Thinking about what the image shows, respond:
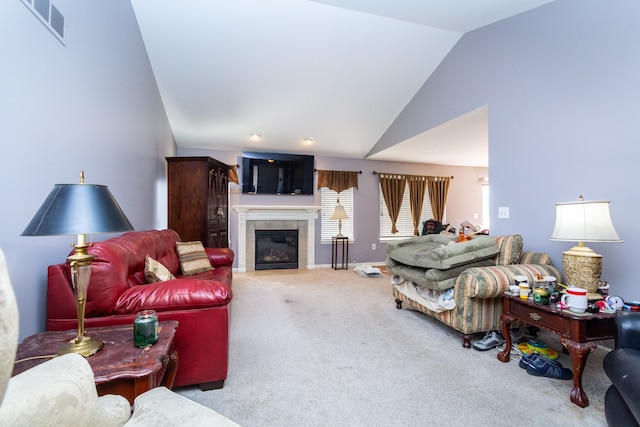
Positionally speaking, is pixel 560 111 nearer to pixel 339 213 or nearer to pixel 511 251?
pixel 511 251

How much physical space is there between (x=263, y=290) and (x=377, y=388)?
8.47 feet

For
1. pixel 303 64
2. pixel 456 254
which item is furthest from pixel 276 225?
pixel 456 254

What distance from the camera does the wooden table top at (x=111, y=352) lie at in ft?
3.54

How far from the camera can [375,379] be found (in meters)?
1.91

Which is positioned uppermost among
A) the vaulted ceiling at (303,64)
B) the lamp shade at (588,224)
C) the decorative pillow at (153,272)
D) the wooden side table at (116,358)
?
the vaulted ceiling at (303,64)

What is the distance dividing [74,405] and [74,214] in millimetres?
676

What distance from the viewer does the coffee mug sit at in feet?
5.73

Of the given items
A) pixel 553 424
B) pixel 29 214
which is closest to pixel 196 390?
pixel 29 214

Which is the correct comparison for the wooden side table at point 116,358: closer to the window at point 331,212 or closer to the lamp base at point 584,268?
the lamp base at point 584,268

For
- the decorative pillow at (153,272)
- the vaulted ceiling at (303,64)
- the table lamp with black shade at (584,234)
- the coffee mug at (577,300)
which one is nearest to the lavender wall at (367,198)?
the vaulted ceiling at (303,64)

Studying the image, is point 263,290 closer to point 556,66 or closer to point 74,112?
point 74,112

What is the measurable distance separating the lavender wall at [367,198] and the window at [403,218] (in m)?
0.13

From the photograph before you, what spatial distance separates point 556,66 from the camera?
8.36 ft

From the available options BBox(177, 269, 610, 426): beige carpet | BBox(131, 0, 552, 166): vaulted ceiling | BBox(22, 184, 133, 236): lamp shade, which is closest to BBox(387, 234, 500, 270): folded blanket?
BBox(177, 269, 610, 426): beige carpet
